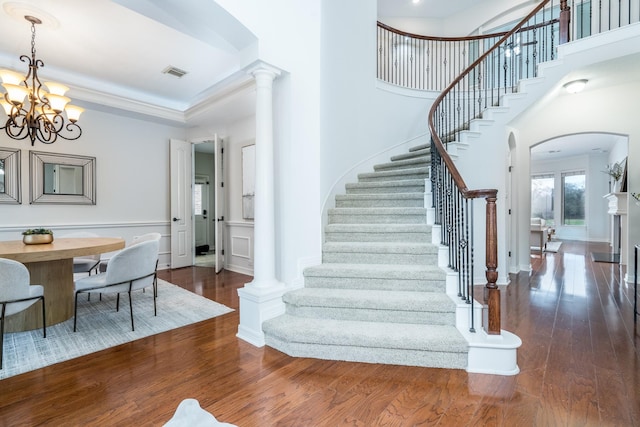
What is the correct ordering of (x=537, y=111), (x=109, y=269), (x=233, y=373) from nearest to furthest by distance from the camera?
(x=233, y=373), (x=109, y=269), (x=537, y=111)

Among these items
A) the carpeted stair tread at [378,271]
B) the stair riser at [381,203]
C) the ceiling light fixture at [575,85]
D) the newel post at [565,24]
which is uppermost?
the newel post at [565,24]

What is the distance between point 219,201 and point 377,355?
157 inches

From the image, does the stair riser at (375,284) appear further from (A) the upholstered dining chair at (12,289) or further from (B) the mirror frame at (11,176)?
(B) the mirror frame at (11,176)

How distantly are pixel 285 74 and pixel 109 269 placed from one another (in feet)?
7.57

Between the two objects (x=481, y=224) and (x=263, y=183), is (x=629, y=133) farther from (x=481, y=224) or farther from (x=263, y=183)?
(x=263, y=183)

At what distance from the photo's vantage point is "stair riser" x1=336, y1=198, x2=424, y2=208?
370 cm

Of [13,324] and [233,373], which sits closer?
[233,373]

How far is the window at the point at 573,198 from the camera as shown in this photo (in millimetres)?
10000

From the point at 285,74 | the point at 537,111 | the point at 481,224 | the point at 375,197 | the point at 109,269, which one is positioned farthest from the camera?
the point at 537,111

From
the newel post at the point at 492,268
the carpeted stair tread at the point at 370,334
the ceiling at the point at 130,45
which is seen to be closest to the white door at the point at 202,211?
the ceiling at the point at 130,45

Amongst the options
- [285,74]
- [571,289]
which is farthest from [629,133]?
[285,74]

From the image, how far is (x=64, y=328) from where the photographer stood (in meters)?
2.79

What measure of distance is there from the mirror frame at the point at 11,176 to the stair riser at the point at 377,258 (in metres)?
4.33

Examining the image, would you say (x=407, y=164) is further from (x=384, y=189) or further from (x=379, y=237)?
(x=379, y=237)
